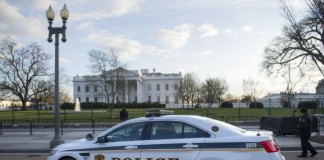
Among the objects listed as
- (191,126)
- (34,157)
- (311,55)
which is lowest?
(34,157)

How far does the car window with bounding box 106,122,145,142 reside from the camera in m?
9.88

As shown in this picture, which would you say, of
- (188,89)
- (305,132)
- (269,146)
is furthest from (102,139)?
(188,89)

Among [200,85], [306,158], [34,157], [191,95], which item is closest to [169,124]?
[306,158]

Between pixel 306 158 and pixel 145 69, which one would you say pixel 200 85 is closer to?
pixel 145 69

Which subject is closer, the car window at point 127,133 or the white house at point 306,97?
the car window at point 127,133

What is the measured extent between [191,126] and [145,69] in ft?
517

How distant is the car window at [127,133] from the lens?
9.88 meters

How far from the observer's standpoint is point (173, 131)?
378 inches

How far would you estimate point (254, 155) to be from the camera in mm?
8891

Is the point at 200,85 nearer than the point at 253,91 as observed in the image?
Yes

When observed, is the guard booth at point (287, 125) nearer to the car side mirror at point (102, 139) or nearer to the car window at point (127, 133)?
the car window at point (127, 133)

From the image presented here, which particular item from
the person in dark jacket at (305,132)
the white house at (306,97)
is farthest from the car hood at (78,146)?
the white house at (306,97)

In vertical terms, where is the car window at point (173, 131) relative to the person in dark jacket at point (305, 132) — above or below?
above

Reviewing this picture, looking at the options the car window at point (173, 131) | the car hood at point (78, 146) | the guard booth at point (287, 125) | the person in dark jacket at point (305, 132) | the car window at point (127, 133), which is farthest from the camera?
the guard booth at point (287, 125)
